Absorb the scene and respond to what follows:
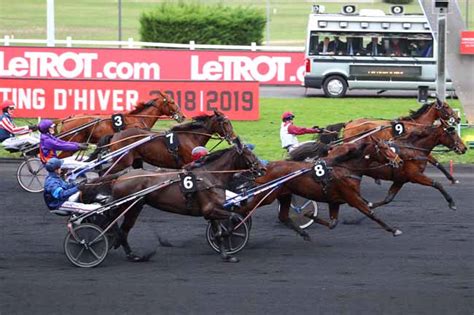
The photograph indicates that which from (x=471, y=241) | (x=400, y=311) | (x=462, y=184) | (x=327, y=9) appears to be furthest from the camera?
(x=327, y=9)

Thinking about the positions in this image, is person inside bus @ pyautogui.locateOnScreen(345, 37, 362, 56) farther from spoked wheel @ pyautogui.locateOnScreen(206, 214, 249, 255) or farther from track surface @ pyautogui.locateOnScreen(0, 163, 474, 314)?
spoked wheel @ pyautogui.locateOnScreen(206, 214, 249, 255)

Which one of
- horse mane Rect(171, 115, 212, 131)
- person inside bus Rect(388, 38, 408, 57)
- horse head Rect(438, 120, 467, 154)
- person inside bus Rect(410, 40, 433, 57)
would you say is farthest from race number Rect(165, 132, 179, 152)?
person inside bus Rect(410, 40, 433, 57)

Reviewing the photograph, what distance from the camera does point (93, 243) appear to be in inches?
470

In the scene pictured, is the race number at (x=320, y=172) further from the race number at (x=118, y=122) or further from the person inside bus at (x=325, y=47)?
the person inside bus at (x=325, y=47)

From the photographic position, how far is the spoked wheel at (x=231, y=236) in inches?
493

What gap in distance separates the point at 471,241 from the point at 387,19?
17619 millimetres

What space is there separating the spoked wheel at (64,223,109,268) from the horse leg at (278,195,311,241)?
2491mm

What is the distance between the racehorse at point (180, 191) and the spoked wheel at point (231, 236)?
112 millimetres

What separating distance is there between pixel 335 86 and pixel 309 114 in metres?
4.51

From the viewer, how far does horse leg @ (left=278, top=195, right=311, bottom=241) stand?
13203 mm

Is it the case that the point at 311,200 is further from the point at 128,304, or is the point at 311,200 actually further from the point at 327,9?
the point at 327,9

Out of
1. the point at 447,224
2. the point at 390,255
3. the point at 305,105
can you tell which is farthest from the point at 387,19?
the point at 390,255

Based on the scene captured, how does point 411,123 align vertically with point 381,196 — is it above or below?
above

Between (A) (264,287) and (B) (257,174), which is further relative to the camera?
(B) (257,174)
